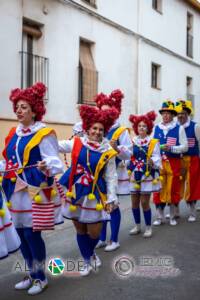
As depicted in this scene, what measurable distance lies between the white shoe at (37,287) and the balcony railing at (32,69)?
24.8ft

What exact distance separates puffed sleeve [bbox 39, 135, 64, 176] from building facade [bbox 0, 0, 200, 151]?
262 inches

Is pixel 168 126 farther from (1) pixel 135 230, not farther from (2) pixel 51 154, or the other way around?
(2) pixel 51 154

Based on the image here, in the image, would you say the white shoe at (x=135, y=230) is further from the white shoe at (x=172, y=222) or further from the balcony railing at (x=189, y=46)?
the balcony railing at (x=189, y=46)

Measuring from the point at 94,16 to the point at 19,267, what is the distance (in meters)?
10.4

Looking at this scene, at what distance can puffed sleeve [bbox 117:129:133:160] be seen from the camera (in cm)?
576

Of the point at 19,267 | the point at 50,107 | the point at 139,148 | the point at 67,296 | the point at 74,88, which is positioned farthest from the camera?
the point at 74,88

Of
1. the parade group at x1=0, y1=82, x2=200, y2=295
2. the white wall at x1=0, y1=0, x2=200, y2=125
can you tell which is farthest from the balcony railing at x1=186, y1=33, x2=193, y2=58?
the parade group at x1=0, y1=82, x2=200, y2=295

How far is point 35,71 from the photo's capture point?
1173cm

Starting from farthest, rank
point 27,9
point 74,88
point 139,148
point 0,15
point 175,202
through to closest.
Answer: point 74,88
point 27,9
point 0,15
point 175,202
point 139,148

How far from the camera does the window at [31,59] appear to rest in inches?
450

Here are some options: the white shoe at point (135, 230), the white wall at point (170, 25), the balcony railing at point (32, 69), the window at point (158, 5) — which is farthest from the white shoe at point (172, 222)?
the window at point (158, 5)

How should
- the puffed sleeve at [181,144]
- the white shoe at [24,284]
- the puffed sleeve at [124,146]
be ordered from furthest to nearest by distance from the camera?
1. the puffed sleeve at [181,144]
2. the puffed sleeve at [124,146]
3. the white shoe at [24,284]

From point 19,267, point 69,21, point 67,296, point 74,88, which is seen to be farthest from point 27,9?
point 67,296

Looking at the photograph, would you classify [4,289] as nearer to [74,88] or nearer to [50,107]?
[50,107]
